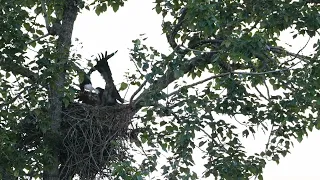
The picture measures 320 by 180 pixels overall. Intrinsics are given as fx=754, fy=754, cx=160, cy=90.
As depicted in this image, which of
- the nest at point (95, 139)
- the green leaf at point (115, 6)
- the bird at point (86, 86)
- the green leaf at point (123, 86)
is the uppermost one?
the green leaf at point (115, 6)

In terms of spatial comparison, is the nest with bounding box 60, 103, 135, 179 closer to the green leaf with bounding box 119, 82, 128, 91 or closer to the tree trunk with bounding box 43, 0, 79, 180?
the tree trunk with bounding box 43, 0, 79, 180

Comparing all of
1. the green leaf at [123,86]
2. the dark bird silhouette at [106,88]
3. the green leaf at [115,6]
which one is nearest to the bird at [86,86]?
the dark bird silhouette at [106,88]

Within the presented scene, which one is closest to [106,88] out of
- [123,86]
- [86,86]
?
[123,86]

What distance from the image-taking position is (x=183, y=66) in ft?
31.9

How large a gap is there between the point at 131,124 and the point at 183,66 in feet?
4.43

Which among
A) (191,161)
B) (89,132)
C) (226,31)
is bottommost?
(191,161)

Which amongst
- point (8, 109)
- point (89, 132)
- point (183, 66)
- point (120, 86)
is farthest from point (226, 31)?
point (8, 109)

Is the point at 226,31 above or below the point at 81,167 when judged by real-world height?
above

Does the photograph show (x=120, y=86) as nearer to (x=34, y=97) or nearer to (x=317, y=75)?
(x=34, y=97)

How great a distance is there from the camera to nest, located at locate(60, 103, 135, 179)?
34.3 feet

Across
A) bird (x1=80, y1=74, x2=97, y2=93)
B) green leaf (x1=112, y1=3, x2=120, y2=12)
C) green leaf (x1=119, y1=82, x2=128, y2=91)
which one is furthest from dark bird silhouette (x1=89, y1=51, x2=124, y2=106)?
green leaf (x1=112, y1=3, x2=120, y2=12)

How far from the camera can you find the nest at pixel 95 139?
10453 millimetres

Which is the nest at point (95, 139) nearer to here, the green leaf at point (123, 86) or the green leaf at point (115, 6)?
the green leaf at point (123, 86)

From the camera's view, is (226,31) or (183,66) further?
(226,31)
